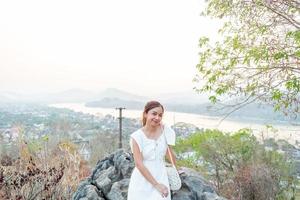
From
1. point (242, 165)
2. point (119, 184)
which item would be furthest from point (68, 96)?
point (119, 184)

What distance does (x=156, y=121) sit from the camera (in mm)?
3561

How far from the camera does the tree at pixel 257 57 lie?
22.6 feet

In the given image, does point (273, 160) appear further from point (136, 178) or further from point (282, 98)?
point (136, 178)

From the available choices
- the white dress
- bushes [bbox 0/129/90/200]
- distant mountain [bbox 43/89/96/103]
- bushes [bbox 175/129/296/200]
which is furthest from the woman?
distant mountain [bbox 43/89/96/103]

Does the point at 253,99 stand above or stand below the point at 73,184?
above

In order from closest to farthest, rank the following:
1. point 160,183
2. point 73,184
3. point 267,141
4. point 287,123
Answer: point 160,183 < point 73,184 < point 287,123 < point 267,141

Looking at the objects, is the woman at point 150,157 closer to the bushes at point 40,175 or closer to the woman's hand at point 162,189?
the woman's hand at point 162,189

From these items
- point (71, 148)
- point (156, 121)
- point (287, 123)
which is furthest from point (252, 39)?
point (156, 121)

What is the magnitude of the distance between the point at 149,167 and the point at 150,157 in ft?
0.25

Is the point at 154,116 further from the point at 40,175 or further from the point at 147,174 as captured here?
the point at 40,175

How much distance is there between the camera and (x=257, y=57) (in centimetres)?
696

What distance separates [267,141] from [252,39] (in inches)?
89.0

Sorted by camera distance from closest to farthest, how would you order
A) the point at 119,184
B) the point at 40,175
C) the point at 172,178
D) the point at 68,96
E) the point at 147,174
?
the point at 147,174, the point at 172,178, the point at 119,184, the point at 40,175, the point at 68,96

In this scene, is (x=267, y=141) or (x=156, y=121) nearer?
(x=156, y=121)
